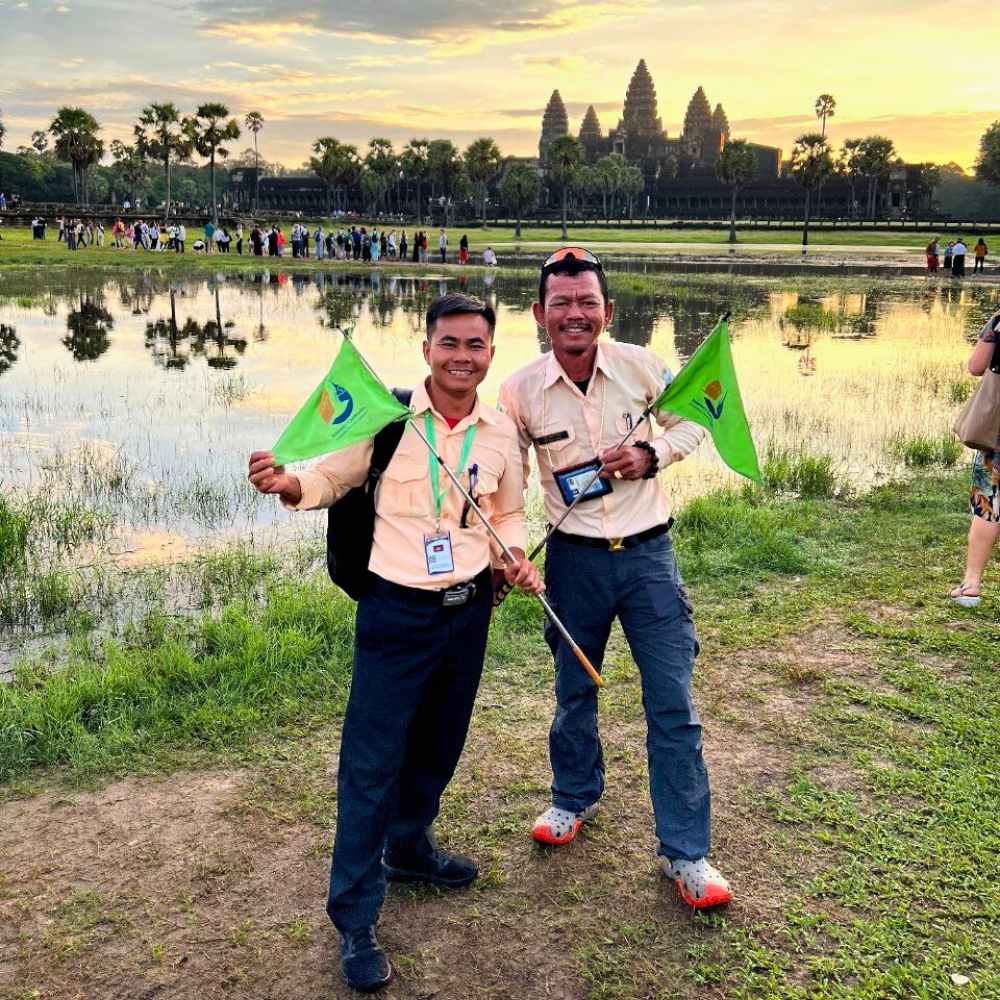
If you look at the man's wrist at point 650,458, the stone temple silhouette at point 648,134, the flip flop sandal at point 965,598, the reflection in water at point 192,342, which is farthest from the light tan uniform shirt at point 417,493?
the stone temple silhouette at point 648,134

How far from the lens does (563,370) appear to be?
137 inches

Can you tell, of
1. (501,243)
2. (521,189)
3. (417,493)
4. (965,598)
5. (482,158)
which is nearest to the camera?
(417,493)

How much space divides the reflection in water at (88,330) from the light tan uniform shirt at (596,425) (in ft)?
49.8

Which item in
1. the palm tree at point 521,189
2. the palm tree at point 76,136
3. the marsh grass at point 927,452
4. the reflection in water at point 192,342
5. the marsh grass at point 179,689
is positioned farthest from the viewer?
the palm tree at point 521,189

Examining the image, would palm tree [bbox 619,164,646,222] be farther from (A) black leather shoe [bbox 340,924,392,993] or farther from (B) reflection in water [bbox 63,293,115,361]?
(A) black leather shoe [bbox 340,924,392,993]

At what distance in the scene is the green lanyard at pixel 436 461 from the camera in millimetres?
3074

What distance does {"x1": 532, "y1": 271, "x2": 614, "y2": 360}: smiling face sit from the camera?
337 centimetres

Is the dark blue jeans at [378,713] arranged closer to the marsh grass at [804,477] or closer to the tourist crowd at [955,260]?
the marsh grass at [804,477]

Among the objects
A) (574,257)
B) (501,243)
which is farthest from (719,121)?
(574,257)

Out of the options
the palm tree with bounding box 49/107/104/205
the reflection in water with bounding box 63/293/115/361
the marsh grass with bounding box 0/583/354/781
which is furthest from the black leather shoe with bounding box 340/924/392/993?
the palm tree with bounding box 49/107/104/205

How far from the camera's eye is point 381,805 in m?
3.05

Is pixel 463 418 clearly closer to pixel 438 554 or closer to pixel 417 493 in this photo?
pixel 417 493

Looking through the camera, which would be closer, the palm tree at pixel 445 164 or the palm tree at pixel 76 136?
the palm tree at pixel 76 136

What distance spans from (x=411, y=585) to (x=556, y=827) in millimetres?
1307
